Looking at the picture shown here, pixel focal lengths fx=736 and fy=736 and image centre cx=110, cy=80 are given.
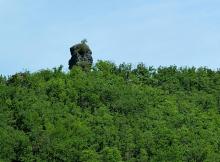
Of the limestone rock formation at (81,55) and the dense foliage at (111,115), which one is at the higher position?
the limestone rock formation at (81,55)

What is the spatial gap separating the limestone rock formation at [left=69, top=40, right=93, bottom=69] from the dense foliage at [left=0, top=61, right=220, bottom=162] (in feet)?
7.29

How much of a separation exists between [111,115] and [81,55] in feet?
45.3

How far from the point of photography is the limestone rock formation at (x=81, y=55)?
79688mm

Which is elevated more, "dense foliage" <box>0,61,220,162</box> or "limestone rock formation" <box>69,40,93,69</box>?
"limestone rock formation" <box>69,40,93,69</box>

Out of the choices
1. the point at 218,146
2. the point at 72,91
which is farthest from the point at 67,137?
the point at 218,146

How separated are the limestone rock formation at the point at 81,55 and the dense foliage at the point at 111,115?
2223 millimetres

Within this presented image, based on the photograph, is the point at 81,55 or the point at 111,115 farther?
the point at 81,55

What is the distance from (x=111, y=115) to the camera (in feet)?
224

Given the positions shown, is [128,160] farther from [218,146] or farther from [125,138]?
[218,146]

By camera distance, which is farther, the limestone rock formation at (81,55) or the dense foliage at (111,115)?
the limestone rock formation at (81,55)

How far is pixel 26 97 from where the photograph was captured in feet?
223

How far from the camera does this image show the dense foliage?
201ft

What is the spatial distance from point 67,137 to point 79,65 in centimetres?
1874

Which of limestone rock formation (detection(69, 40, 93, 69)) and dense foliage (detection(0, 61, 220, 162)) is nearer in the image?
dense foliage (detection(0, 61, 220, 162))
